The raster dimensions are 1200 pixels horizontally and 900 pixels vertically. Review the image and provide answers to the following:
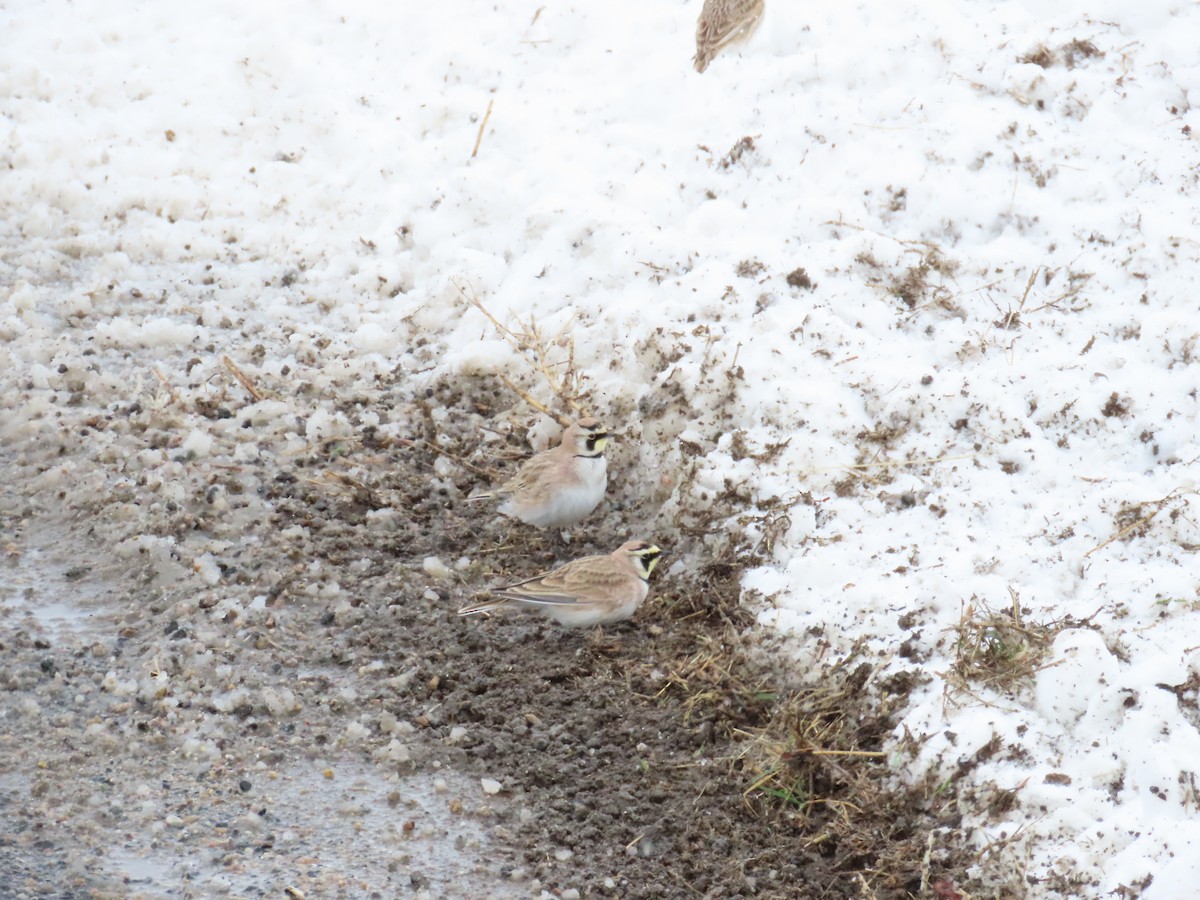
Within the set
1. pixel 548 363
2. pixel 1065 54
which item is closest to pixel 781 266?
pixel 548 363

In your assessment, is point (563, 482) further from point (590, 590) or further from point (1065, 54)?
point (1065, 54)

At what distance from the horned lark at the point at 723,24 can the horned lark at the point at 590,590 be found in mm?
3872

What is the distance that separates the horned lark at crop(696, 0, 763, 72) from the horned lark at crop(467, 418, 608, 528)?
10.4 feet

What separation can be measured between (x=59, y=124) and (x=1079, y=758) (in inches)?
297

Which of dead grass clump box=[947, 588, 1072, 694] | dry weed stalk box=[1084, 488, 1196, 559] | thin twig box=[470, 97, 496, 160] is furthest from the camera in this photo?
thin twig box=[470, 97, 496, 160]

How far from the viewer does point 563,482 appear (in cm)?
578

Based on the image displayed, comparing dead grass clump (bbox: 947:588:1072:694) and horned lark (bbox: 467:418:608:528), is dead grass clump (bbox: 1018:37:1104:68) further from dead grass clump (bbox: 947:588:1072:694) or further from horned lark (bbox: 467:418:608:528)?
dead grass clump (bbox: 947:588:1072:694)

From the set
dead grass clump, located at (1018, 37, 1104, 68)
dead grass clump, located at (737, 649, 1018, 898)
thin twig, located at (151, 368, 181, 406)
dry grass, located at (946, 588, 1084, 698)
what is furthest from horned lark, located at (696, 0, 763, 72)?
dead grass clump, located at (737, 649, 1018, 898)

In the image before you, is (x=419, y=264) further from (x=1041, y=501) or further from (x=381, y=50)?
(x=1041, y=501)

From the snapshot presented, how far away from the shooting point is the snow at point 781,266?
4.98 m

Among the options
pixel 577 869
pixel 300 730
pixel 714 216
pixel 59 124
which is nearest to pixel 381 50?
pixel 59 124

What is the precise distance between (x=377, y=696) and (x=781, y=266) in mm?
3188

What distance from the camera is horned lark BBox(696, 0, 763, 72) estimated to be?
7.86m

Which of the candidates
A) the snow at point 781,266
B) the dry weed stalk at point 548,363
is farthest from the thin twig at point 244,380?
the dry weed stalk at point 548,363
